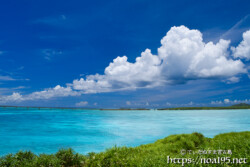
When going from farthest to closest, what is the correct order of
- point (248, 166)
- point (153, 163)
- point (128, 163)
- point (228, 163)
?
point (128, 163) < point (153, 163) < point (228, 163) < point (248, 166)

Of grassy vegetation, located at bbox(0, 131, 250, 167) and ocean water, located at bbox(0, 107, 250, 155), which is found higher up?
grassy vegetation, located at bbox(0, 131, 250, 167)

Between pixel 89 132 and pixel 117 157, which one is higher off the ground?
pixel 117 157

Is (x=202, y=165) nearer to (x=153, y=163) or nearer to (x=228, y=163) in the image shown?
(x=228, y=163)

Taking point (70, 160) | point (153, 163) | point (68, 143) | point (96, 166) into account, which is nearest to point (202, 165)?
point (153, 163)

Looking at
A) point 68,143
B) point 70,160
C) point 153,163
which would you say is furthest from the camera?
point 68,143

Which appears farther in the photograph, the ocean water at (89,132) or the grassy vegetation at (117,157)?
the ocean water at (89,132)

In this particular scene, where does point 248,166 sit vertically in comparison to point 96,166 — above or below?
above

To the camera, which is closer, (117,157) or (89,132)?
(117,157)

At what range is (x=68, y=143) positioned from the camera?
34.5 metres

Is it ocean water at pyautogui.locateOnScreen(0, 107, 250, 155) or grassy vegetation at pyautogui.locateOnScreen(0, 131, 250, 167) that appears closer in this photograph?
grassy vegetation at pyautogui.locateOnScreen(0, 131, 250, 167)

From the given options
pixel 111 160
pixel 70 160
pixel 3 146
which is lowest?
pixel 3 146

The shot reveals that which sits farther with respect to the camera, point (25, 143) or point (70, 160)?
point (25, 143)

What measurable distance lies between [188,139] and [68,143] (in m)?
28.7

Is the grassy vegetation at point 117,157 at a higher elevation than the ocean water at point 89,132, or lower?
higher
